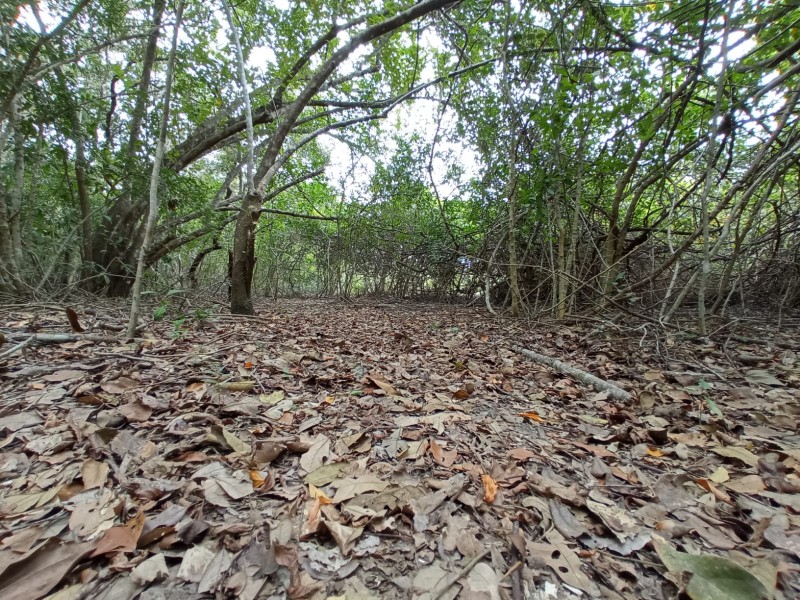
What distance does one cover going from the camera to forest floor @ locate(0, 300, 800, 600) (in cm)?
91

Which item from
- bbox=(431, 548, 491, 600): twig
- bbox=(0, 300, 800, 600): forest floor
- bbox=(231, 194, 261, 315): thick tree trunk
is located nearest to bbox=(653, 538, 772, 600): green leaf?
bbox=(0, 300, 800, 600): forest floor

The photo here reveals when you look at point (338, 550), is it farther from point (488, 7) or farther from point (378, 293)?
point (378, 293)

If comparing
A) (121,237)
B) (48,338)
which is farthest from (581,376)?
(121,237)

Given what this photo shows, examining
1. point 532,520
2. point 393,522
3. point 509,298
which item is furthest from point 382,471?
point 509,298

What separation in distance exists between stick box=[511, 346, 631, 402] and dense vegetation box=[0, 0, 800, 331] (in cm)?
89

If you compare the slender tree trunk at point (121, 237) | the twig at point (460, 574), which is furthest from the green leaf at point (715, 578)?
the slender tree trunk at point (121, 237)

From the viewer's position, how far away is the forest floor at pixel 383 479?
2.99ft

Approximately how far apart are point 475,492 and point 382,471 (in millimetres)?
374

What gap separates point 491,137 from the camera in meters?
5.44

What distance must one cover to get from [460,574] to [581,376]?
1991mm

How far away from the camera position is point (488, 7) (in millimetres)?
4582

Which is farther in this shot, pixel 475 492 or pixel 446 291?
pixel 446 291

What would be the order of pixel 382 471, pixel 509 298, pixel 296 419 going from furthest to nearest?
pixel 509 298 < pixel 296 419 < pixel 382 471

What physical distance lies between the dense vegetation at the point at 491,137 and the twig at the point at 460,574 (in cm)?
260
